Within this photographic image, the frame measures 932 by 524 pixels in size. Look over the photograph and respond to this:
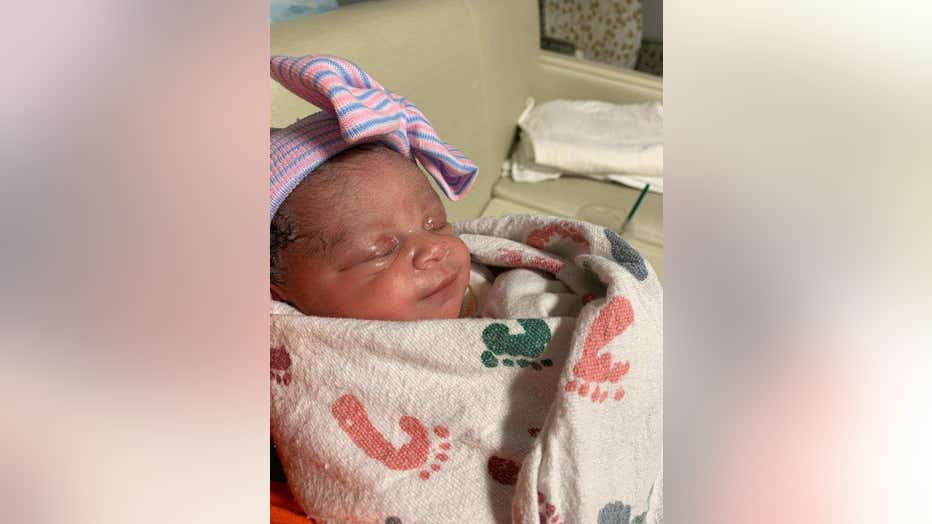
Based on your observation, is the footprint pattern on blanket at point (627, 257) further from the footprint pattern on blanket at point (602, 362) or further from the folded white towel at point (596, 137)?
the folded white towel at point (596, 137)

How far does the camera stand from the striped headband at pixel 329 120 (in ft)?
2.57

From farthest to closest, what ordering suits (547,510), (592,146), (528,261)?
(592,146) < (528,261) < (547,510)

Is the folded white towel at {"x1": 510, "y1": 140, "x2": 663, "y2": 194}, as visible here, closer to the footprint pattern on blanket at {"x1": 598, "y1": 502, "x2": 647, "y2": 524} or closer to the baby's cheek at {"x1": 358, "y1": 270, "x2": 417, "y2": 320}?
the baby's cheek at {"x1": 358, "y1": 270, "x2": 417, "y2": 320}

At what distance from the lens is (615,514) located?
0.66m

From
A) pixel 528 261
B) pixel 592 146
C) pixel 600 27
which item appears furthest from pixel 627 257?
pixel 600 27

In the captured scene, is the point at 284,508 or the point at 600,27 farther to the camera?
the point at 600,27

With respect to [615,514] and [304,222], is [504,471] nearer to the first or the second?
[615,514]

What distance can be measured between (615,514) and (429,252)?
27cm

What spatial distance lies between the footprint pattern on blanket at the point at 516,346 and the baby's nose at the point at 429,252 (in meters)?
0.10

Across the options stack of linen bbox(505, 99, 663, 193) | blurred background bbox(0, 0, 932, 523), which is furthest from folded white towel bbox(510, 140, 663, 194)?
blurred background bbox(0, 0, 932, 523)
